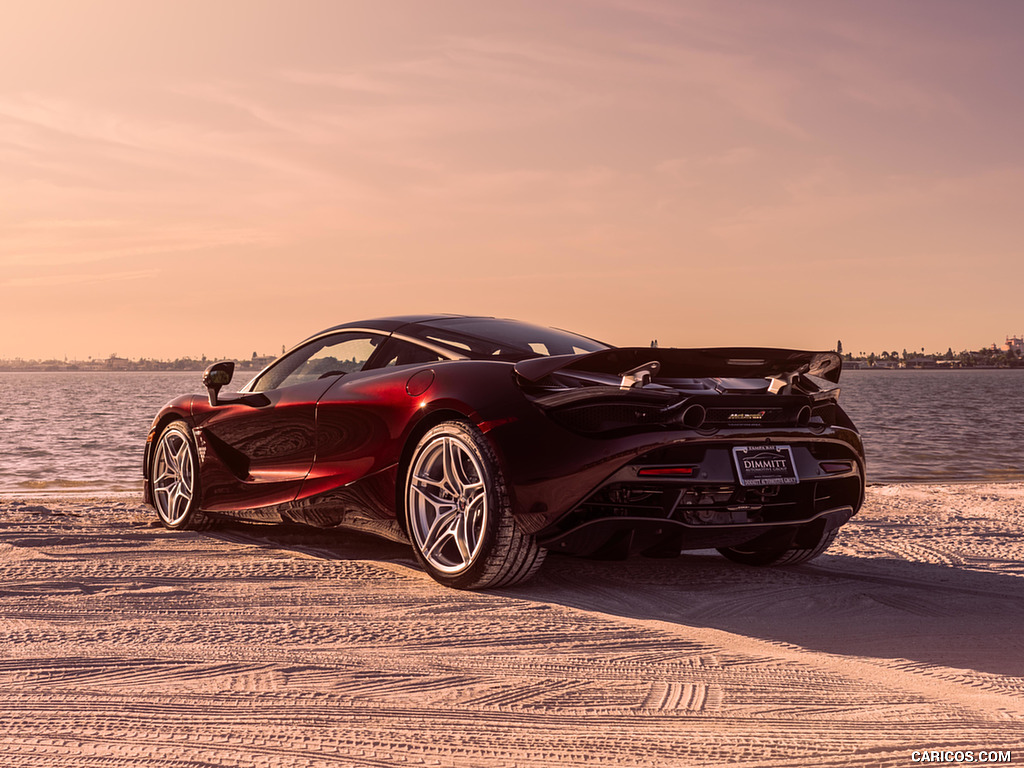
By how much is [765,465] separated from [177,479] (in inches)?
164

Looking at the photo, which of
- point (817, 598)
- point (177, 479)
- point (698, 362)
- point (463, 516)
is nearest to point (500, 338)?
point (463, 516)

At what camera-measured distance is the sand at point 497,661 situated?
2.44m

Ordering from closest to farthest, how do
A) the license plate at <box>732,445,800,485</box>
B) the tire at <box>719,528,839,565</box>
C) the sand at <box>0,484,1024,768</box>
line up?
the sand at <box>0,484,1024,768</box> < the license plate at <box>732,445,800,485</box> < the tire at <box>719,528,839,565</box>

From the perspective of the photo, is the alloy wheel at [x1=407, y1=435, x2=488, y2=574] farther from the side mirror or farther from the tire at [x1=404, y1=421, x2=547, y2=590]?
the side mirror

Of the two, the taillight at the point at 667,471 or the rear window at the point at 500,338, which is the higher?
the rear window at the point at 500,338

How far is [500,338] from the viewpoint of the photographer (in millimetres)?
4953

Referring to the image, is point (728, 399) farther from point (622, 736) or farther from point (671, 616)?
point (622, 736)

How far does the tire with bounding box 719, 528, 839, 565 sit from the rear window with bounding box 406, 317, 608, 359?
1472 mm

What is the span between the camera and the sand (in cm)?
244

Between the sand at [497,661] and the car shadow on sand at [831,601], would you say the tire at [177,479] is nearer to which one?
the sand at [497,661]

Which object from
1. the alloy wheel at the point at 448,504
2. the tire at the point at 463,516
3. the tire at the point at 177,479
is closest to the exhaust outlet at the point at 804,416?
the tire at the point at 463,516

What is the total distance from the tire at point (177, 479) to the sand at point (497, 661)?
2.59ft

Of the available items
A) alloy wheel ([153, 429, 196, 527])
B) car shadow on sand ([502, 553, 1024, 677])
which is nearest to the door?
alloy wheel ([153, 429, 196, 527])

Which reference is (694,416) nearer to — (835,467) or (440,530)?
(835,467)
